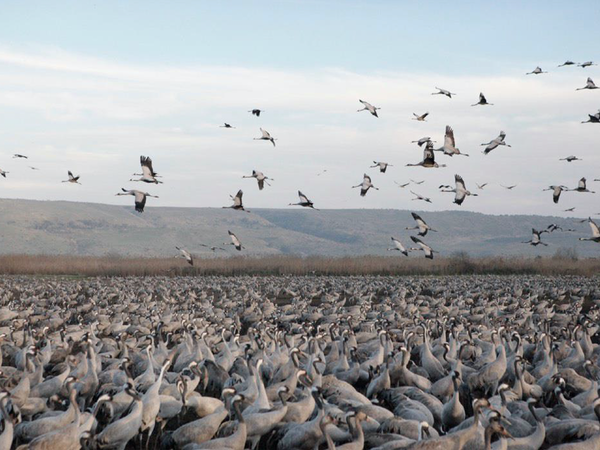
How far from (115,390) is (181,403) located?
1250mm

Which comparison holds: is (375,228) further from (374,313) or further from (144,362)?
Answer: (144,362)

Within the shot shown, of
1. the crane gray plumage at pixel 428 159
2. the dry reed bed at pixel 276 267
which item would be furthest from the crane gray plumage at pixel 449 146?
the dry reed bed at pixel 276 267

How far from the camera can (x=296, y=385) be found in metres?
12.1

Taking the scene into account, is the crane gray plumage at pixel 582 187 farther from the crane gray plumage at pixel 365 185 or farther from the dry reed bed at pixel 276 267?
the dry reed bed at pixel 276 267

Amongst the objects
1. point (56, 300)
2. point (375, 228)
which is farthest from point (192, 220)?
point (56, 300)

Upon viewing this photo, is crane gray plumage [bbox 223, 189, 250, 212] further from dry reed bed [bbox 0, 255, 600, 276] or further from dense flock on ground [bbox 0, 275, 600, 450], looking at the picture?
dry reed bed [bbox 0, 255, 600, 276]

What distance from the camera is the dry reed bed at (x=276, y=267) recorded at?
152ft

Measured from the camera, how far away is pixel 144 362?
46.4 feet

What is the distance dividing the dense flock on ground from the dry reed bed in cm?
2281

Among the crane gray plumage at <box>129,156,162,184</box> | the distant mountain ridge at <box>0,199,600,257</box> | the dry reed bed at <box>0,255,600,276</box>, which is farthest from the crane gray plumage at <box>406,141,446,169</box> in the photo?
the distant mountain ridge at <box>0,199,600,257</box>

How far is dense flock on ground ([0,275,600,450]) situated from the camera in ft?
30.7

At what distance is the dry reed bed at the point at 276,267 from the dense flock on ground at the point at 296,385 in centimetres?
2281

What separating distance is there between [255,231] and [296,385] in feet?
466

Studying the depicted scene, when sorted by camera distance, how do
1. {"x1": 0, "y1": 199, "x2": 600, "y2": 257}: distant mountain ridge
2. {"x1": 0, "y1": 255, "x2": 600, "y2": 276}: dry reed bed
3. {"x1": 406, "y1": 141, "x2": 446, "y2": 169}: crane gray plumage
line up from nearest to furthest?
{"x1": 406, "y1": 141, "x2": 446, "y2": 169}: crane gray plumage
{"x1": 0, "y1": 255, "x2": 600, "y2": 276}: dry reed bed
{"x1": 0, "y1": 199, "x2": 600, "y2": 257}: distant mountain ridge
